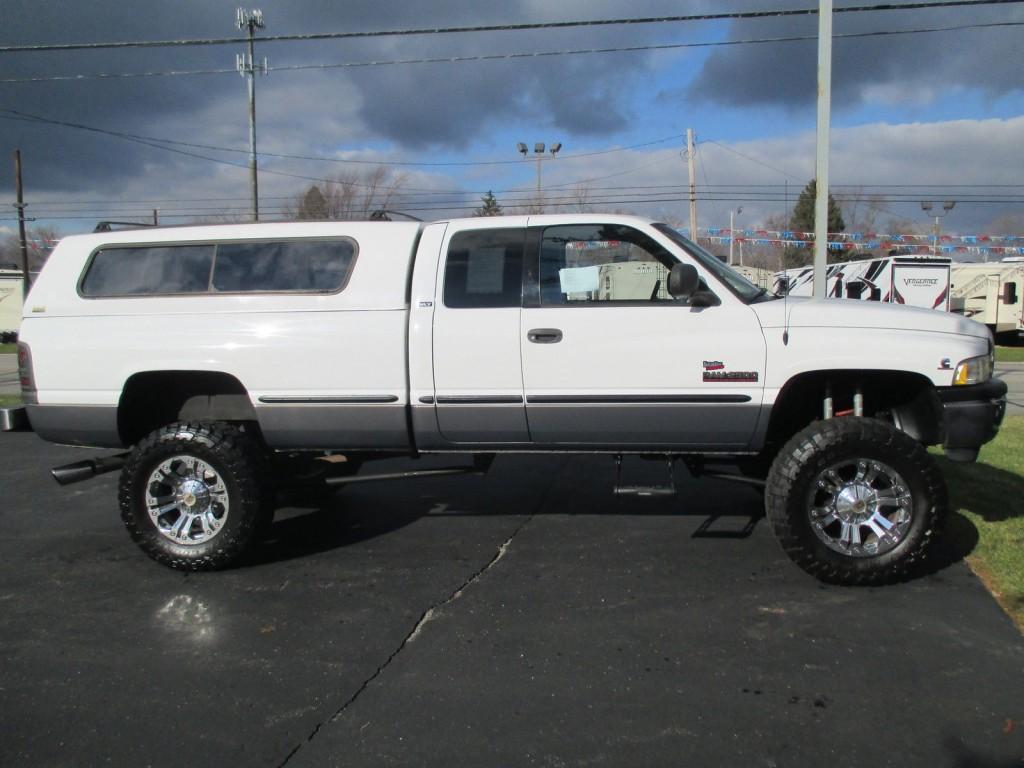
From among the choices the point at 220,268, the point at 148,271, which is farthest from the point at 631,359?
the point at 148,271

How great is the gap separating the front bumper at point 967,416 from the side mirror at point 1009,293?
24347 mm

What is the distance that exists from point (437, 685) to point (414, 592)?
3.71 feet

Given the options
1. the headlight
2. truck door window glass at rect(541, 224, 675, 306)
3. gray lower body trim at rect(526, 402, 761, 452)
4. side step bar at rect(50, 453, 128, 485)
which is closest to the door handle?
truck door window glass at rect(541, 224, 675, 306)

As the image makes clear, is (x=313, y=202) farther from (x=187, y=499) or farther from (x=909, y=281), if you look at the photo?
(x=187, y=499)

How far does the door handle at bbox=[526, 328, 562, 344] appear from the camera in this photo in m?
4.67

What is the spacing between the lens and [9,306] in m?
35.3

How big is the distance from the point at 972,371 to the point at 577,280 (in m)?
2.23

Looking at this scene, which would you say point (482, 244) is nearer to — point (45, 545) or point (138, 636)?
point (138, 636)

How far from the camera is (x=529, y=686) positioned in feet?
11.4

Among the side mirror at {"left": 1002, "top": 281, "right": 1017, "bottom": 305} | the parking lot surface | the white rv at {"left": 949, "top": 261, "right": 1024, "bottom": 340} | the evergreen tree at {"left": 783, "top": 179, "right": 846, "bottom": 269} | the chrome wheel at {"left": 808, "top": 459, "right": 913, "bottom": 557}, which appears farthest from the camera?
the evergreen tree at {"left": 783, "top": 179, "right": 846, "bottom": 269}

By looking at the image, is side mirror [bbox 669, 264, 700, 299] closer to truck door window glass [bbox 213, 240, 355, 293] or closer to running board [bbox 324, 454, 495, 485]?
running board [bbox 324, 454, 495, 485]

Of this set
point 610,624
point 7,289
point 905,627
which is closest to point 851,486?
point 905,627

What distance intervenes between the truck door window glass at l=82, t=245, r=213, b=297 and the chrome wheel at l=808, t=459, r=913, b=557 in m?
3.89

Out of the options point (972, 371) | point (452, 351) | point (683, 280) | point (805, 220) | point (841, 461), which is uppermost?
point (805, 220)
